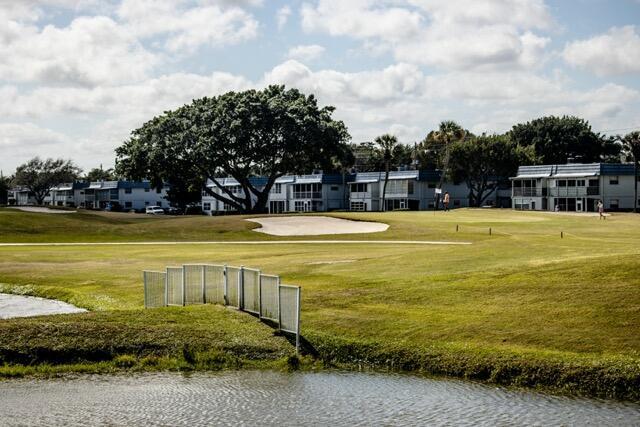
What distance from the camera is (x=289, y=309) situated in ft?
79.8

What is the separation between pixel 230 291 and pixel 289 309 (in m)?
4.25

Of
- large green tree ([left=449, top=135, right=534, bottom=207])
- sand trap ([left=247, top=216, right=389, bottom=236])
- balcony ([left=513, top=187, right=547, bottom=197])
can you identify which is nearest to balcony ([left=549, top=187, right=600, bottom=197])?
balcony ([left=513, top=187, right=547, bottom=197])

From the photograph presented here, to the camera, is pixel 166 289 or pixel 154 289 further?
pixel 154 289

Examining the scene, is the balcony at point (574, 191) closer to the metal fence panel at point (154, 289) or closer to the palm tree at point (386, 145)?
the palm tree at point (386, 145)

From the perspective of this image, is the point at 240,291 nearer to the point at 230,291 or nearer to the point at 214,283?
the point at 230,291

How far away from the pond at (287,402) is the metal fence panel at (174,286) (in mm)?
8015

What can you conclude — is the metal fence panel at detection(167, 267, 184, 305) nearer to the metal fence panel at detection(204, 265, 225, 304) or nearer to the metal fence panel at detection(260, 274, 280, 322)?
the metal fence panel at detection(204, 265, 225, 304)

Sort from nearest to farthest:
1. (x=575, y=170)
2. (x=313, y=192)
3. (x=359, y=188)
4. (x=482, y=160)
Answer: (x=575, y=170) < (x=482, y=160) < (x=359, y=188) < (x=313, y=192)

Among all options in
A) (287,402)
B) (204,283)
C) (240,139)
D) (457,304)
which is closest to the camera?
(287,402)

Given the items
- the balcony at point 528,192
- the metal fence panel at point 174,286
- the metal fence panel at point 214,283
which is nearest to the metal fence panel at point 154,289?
the metal fence panel at point 174,286

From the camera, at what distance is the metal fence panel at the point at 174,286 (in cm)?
2981

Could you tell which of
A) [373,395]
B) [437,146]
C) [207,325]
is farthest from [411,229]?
[437,146]

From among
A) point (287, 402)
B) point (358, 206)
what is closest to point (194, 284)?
point (287, 402)

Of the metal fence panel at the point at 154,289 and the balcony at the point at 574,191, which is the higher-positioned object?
the balcony at the point at 574,191
